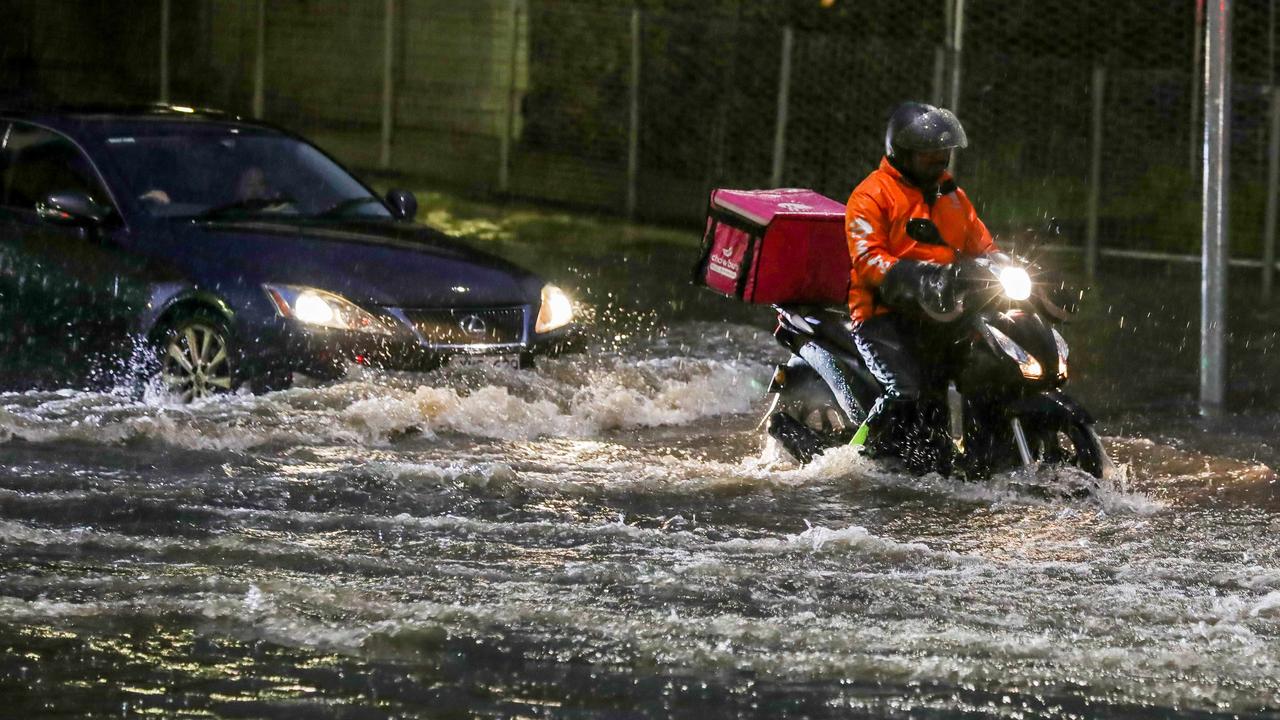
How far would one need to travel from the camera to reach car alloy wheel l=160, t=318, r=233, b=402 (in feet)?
31.9

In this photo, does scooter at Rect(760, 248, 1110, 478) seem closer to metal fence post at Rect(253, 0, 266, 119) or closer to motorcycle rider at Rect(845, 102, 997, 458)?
motorcycle rider at Rect(845, 102, 997, 458)

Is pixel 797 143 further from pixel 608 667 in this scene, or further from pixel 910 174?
pixel 608 667

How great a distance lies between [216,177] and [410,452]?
2.37 metres

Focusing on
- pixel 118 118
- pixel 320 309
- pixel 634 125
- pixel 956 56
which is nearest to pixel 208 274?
pixel 320 309

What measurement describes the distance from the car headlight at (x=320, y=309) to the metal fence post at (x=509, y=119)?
11506 mm

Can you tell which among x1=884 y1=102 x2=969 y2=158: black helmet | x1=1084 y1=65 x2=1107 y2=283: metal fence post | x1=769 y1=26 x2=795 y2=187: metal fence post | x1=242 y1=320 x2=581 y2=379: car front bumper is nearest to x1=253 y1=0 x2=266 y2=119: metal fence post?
x1=769 y1=26 x2=795 y2=187: metal fence post

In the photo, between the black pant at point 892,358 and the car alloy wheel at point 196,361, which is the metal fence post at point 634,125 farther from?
the black pant at point 892,358

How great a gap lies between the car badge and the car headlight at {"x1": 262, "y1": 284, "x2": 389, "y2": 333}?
0.41 m

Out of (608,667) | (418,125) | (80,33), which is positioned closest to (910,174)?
(608,667)

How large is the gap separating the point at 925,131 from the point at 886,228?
41 centimetres

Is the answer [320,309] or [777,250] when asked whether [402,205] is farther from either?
[777,250]

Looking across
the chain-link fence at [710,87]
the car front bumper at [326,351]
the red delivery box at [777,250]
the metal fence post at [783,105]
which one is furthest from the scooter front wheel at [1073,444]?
the metal fence post at [783,105]

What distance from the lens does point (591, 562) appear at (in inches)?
279

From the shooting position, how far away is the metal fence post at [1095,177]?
57.3 ft
